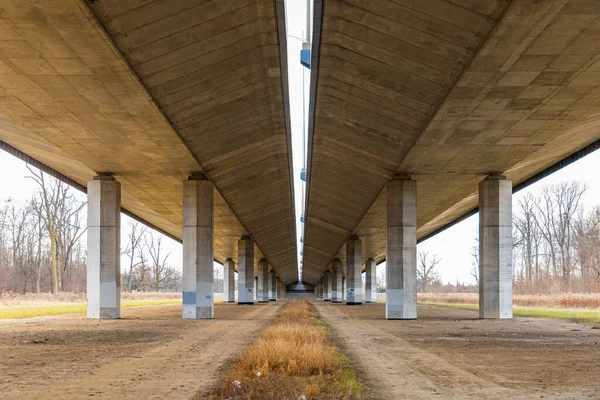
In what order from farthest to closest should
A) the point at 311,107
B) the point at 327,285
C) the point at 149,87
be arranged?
the point at 327,285 → the point at 311,107 → the point at 149,87

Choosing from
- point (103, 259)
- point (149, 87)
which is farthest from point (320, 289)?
point (149, 87)

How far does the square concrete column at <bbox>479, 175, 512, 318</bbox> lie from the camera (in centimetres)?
3419

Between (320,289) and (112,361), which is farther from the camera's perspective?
(320,289)

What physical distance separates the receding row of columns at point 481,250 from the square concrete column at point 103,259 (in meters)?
12.6

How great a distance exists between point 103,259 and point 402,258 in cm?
1375

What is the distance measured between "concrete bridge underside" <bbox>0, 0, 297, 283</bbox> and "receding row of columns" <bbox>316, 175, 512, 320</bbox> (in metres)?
6.15

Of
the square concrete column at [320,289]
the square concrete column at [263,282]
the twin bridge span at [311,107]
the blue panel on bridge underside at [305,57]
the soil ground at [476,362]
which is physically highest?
the blue panel on bridge underside at [305,57]

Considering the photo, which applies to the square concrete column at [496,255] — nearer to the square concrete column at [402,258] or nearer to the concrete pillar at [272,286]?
the square concrete column at [402,258]

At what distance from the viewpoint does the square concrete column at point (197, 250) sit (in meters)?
35.2

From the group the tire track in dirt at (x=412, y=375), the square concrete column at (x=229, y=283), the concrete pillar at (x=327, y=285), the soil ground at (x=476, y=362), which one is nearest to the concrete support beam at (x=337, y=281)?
the concrete pillar at (x=327, y=285)

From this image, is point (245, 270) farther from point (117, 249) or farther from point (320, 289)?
point (320, 289)

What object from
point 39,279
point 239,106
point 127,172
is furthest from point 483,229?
point 39,279

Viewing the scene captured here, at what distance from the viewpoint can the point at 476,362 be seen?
14.5 meters

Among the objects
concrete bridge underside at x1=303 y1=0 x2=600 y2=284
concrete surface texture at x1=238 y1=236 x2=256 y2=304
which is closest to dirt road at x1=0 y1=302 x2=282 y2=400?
concrete bridge underside at x1=303 y1=0 x2=600 y2=284
